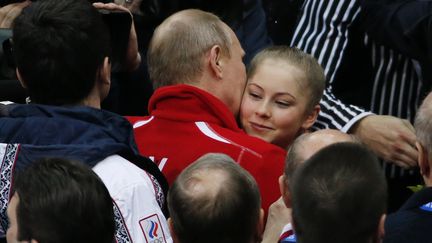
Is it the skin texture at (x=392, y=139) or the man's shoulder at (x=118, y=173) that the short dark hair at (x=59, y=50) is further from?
the skin texture at (x=392, y=139)

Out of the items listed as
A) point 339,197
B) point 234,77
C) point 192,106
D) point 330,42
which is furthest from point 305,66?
point 339,197

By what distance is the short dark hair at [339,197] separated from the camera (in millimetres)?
2596

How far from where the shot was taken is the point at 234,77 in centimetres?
392

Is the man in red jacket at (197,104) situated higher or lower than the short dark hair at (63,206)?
lower

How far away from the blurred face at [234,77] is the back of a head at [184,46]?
4 cm

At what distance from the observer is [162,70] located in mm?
3885

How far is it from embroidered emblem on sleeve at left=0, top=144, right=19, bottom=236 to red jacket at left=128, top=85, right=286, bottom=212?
590mm

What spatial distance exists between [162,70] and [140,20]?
3.49 feet

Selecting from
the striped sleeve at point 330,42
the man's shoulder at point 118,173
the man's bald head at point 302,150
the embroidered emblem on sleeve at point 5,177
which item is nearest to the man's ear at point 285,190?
the man's bald head at point 302,150

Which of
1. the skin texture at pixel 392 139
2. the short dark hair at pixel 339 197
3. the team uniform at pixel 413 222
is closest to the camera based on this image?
the short dark hair at pixel 339 197

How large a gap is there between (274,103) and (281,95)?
4cm

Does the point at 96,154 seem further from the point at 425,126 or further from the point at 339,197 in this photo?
the point at 425,126

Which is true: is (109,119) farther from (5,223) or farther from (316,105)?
(316,105)

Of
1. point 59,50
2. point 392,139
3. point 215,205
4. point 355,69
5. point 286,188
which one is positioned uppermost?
point 59,50
